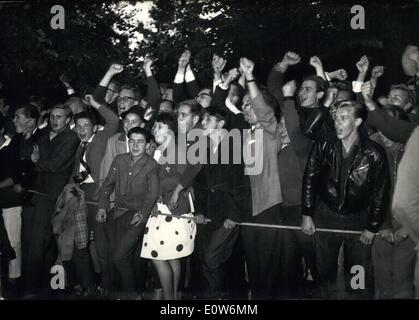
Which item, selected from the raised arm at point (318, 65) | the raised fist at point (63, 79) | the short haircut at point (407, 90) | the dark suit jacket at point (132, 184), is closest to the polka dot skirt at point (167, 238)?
the dark suit jacket at point (132, 184)

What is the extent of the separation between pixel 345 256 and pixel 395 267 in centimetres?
42

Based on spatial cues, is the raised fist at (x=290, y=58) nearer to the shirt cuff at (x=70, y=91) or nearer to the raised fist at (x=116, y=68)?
the raised fist at (x=116, y=68)

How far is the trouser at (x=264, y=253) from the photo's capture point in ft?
16.9

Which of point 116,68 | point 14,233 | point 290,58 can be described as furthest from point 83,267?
point 290,58

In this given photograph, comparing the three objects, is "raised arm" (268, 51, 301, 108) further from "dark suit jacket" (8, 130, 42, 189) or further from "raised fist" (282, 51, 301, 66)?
"dark suit jacket" (8, 130, 42, 189)

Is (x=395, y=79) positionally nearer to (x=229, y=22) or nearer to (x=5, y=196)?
(x=229, y=22)

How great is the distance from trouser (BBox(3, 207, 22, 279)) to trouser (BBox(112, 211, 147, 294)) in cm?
107

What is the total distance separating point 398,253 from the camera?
4906mm

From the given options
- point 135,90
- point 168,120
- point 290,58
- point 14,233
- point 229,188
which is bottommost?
point 14,233

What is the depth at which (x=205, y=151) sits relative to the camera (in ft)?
17.0

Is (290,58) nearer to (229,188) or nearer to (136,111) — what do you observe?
(229,188)

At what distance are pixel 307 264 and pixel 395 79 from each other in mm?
1886

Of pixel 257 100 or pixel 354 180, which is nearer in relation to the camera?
pixel 354 180

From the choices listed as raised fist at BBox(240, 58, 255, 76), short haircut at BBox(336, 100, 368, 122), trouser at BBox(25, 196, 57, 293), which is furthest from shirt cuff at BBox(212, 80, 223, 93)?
trouser at BBox(25, 196, 57, 293)
